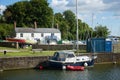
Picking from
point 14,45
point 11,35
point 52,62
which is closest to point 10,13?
point 11,35

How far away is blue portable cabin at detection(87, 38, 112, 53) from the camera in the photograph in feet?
217

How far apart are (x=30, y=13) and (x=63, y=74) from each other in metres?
85.2

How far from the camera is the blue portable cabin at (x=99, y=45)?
217 ft

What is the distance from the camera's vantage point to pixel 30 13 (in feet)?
436

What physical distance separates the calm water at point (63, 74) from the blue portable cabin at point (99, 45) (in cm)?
1139

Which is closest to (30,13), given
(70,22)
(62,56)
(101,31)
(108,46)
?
(101,31)

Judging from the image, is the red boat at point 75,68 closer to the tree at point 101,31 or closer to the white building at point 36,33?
the white building at point 36,33

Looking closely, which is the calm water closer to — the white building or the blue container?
the blue container

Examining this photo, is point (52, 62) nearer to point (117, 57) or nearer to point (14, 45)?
point (117, 57)

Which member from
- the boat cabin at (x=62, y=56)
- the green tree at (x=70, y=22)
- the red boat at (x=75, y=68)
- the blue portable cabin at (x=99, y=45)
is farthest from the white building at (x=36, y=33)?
the red boat at (x=75, y=68)

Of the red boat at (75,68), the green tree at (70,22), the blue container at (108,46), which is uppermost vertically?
the green tree at (70,22)

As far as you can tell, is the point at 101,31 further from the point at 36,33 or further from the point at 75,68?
the point at 75,68

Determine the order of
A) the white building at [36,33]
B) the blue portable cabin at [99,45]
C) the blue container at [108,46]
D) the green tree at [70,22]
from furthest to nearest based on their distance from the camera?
the green tree at [70,22] < the white building at [36,33] < the blue container at [108,46] < the blue portable cabin at [99,45]

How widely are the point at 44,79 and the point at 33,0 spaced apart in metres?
93.4
